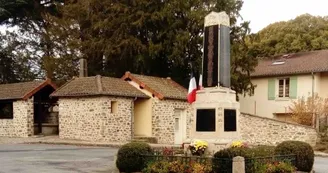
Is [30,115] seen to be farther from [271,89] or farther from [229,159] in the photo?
[229,159]

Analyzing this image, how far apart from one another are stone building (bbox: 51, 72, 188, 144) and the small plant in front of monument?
12.5 meters

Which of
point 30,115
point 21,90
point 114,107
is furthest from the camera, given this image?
point 21,90

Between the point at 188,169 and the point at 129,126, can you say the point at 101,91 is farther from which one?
the point at 188,169

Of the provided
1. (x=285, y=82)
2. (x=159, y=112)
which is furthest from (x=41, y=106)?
(x=285, y=82)

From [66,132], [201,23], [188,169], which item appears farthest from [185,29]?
[188,169]

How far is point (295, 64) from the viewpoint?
3453 centimetres

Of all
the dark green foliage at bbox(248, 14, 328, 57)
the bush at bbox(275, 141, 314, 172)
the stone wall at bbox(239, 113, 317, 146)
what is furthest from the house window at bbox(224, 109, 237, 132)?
the dark green foliage at bbox(248, 14, 328, 57)

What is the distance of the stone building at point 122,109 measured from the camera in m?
25.1

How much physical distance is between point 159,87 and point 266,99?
11118mm

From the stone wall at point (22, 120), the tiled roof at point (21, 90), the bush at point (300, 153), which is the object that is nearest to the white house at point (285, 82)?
the tiled roof at point (21, 90)

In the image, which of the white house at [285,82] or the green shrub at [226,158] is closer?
the green shrub at [226,158]

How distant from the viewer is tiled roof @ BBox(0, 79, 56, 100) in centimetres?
2806

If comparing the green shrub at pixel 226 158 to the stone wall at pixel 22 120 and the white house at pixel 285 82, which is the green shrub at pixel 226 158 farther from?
the white house at pixel 285 82

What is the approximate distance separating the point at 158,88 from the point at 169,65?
660 cm
